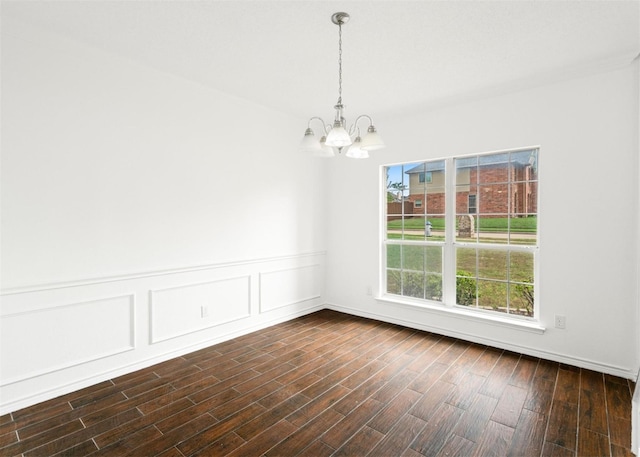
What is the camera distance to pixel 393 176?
14.4ft

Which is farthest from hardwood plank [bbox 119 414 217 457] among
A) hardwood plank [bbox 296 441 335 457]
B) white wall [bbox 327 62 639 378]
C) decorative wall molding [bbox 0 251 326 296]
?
white wall [bbox 327 62 639 378]

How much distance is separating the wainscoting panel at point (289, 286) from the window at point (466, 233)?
1033mm

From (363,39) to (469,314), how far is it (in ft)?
A: 9.69

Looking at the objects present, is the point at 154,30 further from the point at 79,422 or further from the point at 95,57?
the point at 79,422

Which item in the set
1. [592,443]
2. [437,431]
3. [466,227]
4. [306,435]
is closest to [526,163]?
[466,227]

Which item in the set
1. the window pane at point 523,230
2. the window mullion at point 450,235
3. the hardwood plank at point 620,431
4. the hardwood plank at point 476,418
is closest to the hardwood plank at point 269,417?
the hardwood plank at point 476,418

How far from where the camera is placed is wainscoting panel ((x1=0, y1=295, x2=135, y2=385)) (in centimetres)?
234

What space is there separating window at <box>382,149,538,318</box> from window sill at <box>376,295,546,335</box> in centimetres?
5

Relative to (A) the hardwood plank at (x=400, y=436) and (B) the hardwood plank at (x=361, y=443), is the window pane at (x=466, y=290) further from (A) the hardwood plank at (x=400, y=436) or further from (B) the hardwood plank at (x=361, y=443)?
(B) the hardwood plank at (x=361, y=443)

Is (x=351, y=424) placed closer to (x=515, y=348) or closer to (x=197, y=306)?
(x=197, y=306)

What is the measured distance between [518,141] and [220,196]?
313cm

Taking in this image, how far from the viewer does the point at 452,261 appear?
3.92 m

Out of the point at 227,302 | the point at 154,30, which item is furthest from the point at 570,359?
the point at 154,30

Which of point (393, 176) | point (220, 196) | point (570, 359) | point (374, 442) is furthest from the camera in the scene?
point (393, 176)
